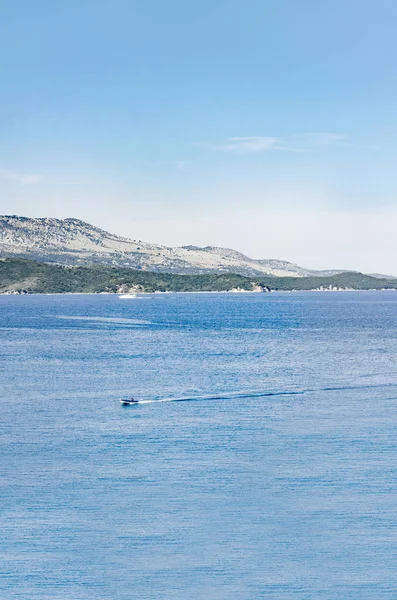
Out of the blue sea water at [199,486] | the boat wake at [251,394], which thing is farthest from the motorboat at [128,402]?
the blue sea water at [199,486]

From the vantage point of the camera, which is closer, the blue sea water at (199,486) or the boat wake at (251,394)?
the blue sea water at (199,486)

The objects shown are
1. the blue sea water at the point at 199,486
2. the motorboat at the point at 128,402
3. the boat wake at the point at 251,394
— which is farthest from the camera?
the boat wake at the point at 251,394

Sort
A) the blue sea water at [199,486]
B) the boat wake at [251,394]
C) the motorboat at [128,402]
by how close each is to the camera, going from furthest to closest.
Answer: the boat wake at [251,394]
the motorboat at [128,402]
the blue sea water at [199,486]

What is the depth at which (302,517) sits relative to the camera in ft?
141

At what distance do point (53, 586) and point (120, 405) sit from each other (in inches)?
1563

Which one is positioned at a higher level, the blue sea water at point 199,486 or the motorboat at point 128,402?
the motorboat at point 128,402

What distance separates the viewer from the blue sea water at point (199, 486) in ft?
120

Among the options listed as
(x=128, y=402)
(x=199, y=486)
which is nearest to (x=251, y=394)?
(x=128, y=402)

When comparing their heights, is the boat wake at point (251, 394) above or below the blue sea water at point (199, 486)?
above

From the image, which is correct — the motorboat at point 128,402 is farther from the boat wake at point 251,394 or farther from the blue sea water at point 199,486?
the blue sea water at point 199,486

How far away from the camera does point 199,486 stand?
47875 mm

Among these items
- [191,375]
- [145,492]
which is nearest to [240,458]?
[145,492]

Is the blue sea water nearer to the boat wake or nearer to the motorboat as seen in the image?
the boat wake

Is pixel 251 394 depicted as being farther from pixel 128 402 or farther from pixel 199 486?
pixel 199 486
